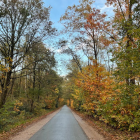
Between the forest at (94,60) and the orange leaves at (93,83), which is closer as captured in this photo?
the forest at (94,60)

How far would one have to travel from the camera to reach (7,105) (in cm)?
1011

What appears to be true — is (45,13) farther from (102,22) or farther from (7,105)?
(7,105)

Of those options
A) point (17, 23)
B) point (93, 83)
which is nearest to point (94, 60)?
point (93, 83)

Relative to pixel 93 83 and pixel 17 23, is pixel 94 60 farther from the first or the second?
pixel 17 23

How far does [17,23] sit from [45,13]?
2629mm

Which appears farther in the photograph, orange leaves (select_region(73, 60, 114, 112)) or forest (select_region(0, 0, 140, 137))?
orange leaves (select_region(73, 60, 114, 112))

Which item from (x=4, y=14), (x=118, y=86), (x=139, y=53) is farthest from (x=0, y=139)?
(x=4, y=14)

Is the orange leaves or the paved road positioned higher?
the orange leaves

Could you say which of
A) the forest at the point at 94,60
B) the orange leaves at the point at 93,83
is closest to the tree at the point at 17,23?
the forest at the point at 94,60

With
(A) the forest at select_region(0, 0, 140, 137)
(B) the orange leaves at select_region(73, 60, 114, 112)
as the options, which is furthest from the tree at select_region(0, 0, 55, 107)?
(B) the orange leaves at select_region(73, 60, 114, 112)

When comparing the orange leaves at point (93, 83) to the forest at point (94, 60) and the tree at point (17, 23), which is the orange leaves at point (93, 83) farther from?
the tree at point (17, 23)

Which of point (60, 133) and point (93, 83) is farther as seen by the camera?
point (93, 83)

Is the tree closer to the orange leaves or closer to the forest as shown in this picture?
the forest

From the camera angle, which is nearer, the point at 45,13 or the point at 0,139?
the point at 0,139
